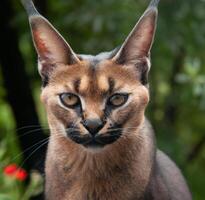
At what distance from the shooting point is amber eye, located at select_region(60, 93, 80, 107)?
4793 mm

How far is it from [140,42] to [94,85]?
39 centimetres

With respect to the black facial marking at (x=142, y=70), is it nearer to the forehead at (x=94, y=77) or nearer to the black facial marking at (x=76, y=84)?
the forehead at (x=94, y=77)

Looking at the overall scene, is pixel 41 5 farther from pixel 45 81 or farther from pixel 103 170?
pixel 103 170

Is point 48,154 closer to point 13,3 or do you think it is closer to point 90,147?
point 90,147

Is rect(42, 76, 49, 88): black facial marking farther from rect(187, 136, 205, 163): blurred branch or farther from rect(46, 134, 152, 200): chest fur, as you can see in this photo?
rect(187, 136, 205, 163): blurred branch

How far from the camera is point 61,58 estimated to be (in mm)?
5004

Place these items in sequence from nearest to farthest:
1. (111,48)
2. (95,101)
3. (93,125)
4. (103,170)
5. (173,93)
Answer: (93,125)
(95,101)
(103,170)
(111,48)
(173,93)

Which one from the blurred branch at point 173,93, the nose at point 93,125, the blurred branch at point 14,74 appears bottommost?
the blurred branch at point 173,93

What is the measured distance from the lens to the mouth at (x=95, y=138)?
4.71 m

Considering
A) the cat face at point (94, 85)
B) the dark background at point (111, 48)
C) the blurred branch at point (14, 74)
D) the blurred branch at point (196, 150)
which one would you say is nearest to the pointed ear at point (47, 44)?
the cat face at point (94, 85)

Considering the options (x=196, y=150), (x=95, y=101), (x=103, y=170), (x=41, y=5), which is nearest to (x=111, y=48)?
(x=41, y=5)

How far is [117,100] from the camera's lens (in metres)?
4.82

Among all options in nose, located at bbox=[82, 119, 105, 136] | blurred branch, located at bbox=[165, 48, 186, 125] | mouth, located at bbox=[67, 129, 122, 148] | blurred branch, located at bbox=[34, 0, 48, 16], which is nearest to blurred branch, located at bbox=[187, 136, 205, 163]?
blurred branch, located at bbox=[165, 48, 186, 125]

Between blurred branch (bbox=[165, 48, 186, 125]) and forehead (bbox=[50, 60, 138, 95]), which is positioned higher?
forehead (bbox=[50, 60, 138, 95])
